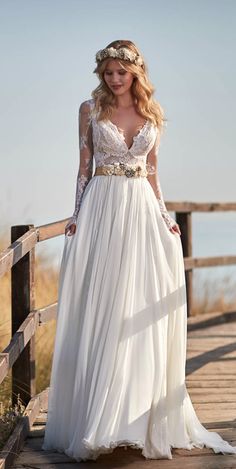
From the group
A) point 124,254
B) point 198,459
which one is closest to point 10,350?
point 124,254

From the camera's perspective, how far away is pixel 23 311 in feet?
18.8

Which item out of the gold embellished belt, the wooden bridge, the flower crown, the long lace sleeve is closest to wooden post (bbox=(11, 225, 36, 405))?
the wooden bridge

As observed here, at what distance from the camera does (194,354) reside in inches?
317

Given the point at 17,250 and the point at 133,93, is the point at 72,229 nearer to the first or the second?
the point at 17,250

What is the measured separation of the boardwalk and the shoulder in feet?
5.58

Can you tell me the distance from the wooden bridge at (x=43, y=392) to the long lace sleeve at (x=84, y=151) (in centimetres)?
43

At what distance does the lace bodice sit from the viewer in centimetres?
493

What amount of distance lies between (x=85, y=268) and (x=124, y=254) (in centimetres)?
21

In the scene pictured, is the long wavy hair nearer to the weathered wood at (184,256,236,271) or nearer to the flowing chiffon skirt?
the flowing chiffon skirt

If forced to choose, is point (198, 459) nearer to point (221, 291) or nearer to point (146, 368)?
point (146, 368)

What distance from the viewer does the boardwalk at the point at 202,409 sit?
475cm

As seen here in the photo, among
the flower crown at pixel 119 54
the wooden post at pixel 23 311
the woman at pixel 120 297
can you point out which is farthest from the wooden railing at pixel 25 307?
the flower crown at pixel 119 54

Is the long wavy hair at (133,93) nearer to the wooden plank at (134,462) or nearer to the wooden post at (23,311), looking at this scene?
the wooden post at (23,311)

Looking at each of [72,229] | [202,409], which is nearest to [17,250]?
[72,229]
